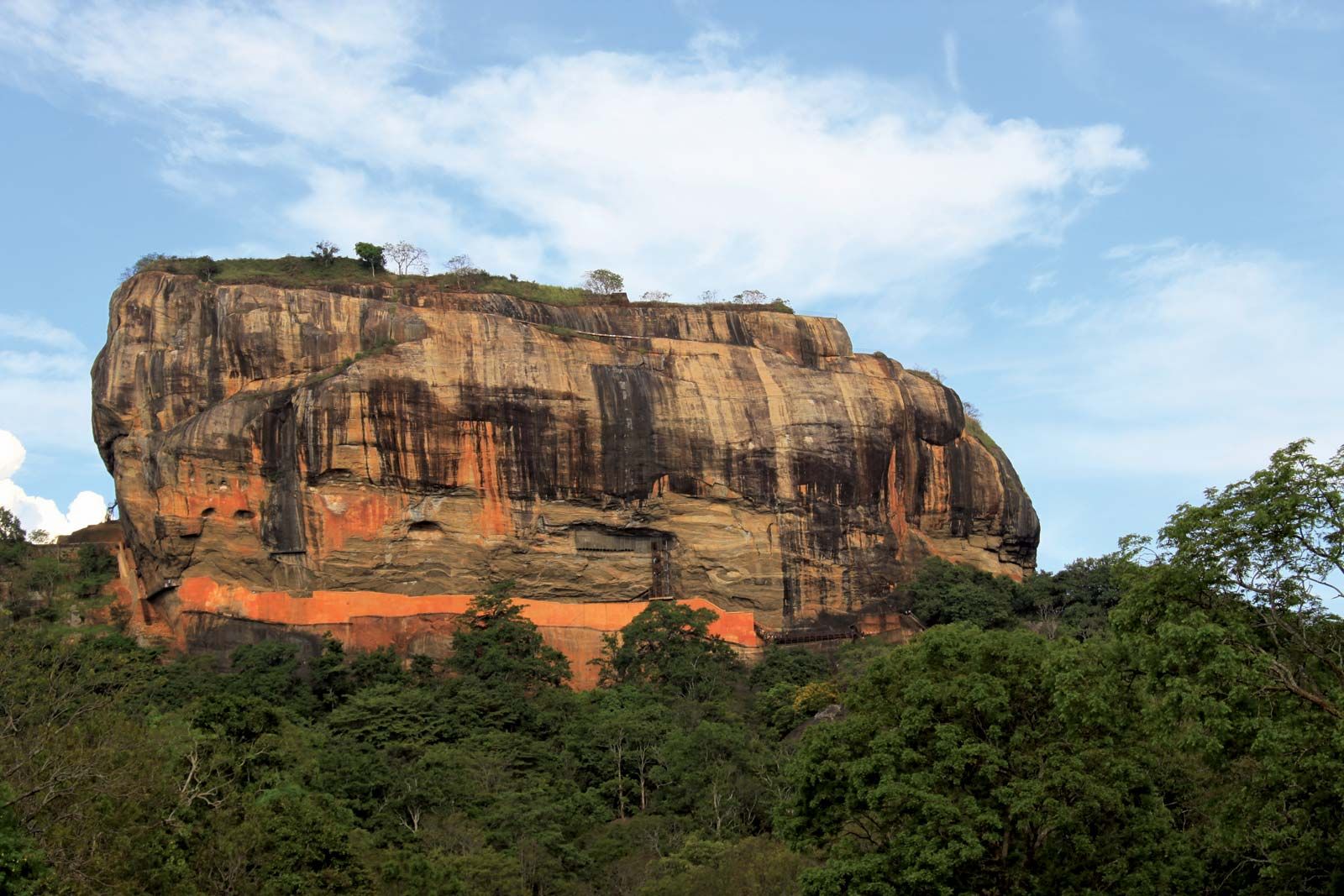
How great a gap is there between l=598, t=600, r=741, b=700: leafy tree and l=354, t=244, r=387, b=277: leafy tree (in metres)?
14.3

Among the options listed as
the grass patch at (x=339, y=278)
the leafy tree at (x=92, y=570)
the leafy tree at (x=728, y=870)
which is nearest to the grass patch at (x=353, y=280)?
the grass patch at (x=339, y=278)

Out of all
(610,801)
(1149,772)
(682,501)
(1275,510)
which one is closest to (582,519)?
(682,501)

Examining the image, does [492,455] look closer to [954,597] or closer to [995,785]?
[954,597]

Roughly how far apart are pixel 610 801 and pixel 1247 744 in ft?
60.3

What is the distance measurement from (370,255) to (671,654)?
1633 cm

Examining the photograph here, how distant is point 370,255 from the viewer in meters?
45.8

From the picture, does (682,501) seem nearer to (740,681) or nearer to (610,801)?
(740,681)

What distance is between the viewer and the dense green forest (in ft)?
48.6

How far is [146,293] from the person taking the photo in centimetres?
4125

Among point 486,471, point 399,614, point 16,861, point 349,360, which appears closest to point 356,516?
point 399,614

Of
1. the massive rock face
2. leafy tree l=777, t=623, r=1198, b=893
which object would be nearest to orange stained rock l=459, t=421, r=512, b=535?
the massive rock face

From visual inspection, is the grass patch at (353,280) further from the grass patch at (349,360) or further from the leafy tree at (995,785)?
the leafy tree at (995,785)

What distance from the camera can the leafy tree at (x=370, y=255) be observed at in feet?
150

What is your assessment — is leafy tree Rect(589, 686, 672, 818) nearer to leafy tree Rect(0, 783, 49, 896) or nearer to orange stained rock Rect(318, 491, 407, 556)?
orange stained rock Rect(318, 491, 407, 556)
